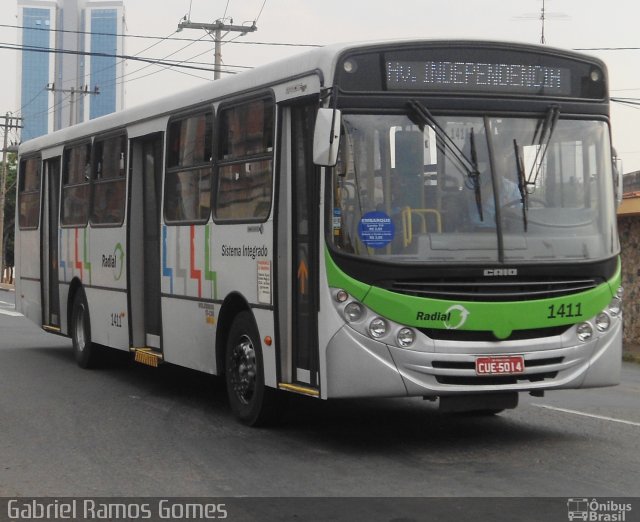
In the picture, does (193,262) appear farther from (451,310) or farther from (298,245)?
(451,310)

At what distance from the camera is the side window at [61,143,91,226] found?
15450 millimetres

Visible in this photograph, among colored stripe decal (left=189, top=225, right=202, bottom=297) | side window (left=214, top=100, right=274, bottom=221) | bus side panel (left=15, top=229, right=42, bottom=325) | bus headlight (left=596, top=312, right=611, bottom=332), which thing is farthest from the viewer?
bus side panel (left=15, top=229, right=42, bottom=325)

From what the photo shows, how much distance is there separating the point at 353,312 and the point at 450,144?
55.4 inches

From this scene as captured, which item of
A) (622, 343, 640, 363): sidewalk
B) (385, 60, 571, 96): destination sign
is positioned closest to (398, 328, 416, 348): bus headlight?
(385, 60, 571, 96): destination sign

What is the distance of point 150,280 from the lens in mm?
13500

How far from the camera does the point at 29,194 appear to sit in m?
18.2

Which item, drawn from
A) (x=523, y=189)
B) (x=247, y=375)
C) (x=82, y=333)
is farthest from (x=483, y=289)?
(x=82, y=333)

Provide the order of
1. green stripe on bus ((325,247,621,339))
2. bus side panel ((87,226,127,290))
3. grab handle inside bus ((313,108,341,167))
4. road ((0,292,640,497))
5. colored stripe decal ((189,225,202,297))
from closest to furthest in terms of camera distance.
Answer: road ((0,292,640,497)) < grab handle inside bus ((313,108,341,167)) < green stripe on bus ((325,247,621,339)) < colored stripe decal ((189,225,202,297)) < bus side panel ((87,226,127,290))

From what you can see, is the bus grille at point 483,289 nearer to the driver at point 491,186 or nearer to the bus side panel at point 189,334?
the driver at point 491,186

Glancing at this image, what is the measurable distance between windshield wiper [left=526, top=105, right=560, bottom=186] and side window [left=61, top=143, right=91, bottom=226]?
A: 23.9 feet

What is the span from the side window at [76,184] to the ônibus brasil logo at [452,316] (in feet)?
23.9

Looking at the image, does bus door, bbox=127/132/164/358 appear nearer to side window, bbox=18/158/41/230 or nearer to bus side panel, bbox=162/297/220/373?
bus side panel, bbox=162/297/220/373
